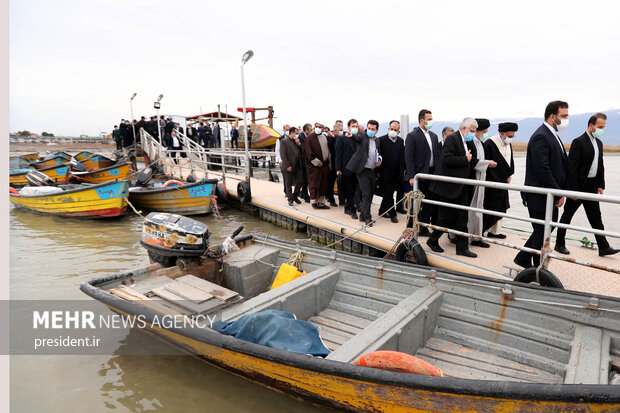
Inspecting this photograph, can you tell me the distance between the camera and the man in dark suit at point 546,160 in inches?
165

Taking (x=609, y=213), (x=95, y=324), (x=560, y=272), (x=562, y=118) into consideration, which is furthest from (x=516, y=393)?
(x=609, y=213)

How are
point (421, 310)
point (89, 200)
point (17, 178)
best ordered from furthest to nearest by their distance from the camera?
1. point (17, 178)
2. point (89, 200)
3. point (421, 310)

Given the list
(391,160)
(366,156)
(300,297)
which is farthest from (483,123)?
(300,297)

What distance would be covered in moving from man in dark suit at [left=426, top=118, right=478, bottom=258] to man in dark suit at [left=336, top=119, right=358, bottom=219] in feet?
7.57

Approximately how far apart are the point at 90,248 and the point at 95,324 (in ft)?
13.4

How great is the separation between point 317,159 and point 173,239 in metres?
4.32

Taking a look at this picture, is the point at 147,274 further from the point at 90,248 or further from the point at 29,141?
the point at 29,141

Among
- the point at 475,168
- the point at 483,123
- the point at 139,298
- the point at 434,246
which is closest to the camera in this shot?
the point at 139,298

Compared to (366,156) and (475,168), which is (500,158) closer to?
(475,168)

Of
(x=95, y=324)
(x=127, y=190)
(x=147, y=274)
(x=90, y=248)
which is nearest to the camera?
(x=147, y=274)

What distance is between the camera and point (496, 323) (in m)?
3.52

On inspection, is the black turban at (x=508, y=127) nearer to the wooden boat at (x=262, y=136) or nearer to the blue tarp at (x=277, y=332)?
the blue tarp at (x=277, y=332)

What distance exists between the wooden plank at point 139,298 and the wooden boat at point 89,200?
7421 mm

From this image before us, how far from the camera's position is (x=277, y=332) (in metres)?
3.25
